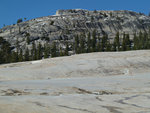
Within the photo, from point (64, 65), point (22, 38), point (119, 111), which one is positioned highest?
point (22, 38)

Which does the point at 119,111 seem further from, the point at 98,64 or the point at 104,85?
the point at 98,64

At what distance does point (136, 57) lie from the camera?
4091cm

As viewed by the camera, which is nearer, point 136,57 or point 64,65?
point 64,65

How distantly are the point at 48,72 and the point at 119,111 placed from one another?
23466 millimetres

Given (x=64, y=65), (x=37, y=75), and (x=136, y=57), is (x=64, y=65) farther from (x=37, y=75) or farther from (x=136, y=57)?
(x=136, y=57)

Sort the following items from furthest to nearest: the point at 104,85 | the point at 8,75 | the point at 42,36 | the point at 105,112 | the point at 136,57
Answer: the point at 42,36 < the point at 136,57 < the point at 8,75 < the point at 104,85 < the point at 105,112

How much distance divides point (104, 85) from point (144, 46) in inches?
4450

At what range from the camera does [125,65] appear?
123 feet

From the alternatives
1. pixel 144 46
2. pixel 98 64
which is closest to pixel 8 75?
pixel 98 64

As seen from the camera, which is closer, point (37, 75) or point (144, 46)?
point (37, 75)

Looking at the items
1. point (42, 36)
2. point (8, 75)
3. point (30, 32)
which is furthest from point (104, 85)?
point (30, 32)

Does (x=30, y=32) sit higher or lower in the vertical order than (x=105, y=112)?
higher

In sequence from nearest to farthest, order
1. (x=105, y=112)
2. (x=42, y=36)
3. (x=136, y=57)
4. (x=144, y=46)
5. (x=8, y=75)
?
(x=105, y=112) → (x=8, y=75) → (x=136, y=57) → (x=144, y=46) → (x=42, y=36)

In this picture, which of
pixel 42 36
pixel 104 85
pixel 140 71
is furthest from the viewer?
pixel 42 36
